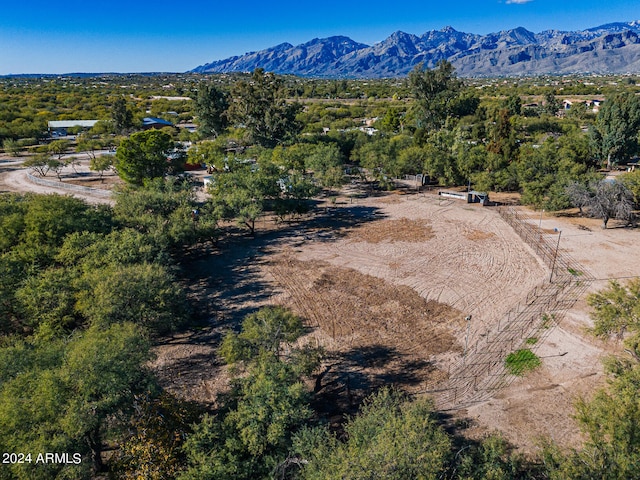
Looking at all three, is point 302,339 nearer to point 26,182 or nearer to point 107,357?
point 107,357

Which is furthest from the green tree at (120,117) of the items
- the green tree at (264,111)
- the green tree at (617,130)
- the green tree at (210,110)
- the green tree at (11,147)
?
the green tree at (617,130)

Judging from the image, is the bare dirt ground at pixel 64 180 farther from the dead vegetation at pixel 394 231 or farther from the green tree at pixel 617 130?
the green tree at pixel 617 130

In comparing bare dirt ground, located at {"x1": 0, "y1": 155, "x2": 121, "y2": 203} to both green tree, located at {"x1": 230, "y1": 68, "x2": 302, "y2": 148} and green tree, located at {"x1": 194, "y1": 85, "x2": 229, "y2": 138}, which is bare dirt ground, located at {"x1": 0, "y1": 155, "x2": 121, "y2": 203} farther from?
green tree, located at {"x1": 230, "y1": 68, "x2": 302, "y2": 148}

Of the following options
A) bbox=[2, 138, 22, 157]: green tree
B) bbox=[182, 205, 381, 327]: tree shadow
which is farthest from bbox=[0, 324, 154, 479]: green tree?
bbox=[2, 138, 22, 157]: green tree

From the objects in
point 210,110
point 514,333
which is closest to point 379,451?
point 514,333

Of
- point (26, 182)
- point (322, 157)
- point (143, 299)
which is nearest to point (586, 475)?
point (143, 299)
